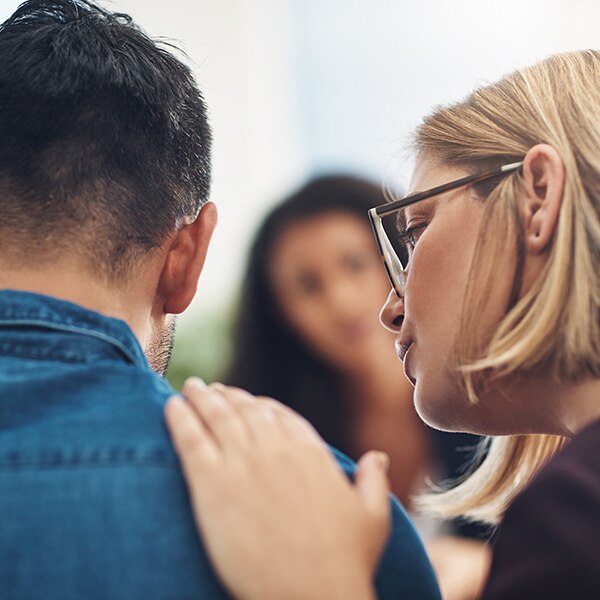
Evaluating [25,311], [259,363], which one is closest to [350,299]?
[259,363]

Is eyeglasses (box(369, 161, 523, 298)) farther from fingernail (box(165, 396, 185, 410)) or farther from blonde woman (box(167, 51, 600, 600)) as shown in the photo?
fingernail (box(165, 396, 185, 410))

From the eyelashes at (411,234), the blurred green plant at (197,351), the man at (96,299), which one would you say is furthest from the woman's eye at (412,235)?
the blurred green plant at (197,351)

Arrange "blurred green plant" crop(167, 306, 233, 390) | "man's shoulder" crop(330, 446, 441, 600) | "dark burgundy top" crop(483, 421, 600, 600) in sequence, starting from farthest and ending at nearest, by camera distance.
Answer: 1. "blurred green plant" crop(167, 306, 233, 390)
2. "man's shoulder" crop(330, 446, 441, 600)
3. "dark burgundy top" crop(483, 421, 600, 600)

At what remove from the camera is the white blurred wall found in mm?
3512

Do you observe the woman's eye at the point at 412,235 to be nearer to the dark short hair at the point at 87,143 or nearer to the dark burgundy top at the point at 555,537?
the dark short hair at the point at 87,143

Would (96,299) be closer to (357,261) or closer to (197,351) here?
(357,261)

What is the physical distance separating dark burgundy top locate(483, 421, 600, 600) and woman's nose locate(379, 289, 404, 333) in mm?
504

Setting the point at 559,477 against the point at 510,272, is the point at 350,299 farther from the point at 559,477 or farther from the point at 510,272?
the point at 559,477

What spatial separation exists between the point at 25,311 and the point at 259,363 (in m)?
1.61

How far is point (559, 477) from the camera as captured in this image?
779 mm

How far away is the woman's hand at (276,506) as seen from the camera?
29.3 inches

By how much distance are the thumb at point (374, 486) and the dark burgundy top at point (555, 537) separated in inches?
4.2

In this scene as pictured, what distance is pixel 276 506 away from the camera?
30.0 inches

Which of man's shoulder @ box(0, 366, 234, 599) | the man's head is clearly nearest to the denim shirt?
man's shoulder @ box(0, 366, 234, 599)
